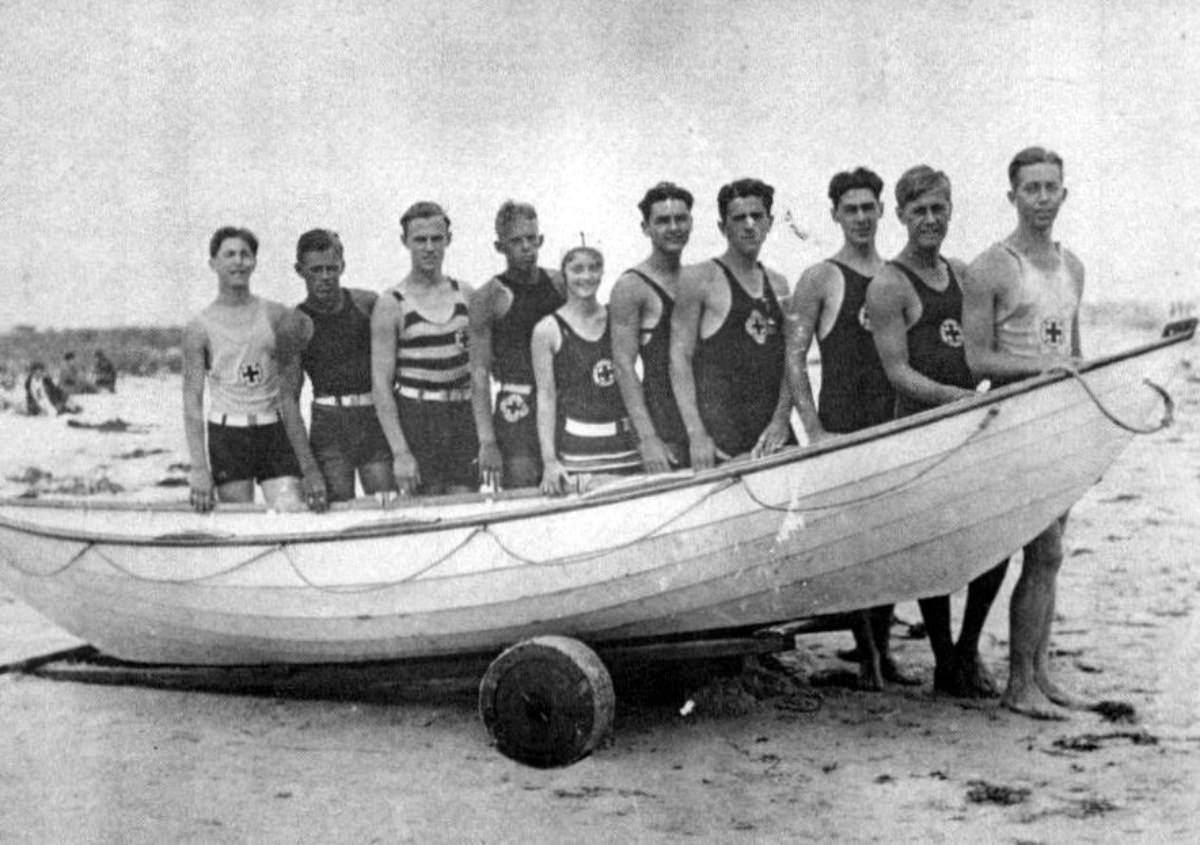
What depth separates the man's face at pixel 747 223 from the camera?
4.54 metres

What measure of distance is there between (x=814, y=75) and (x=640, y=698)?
2.84 metres

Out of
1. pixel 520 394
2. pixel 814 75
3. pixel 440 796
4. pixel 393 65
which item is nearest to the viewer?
pixel 440 796

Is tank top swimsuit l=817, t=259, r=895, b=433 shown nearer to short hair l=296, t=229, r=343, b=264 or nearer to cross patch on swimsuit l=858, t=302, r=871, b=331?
cross patch on swimsuit l=858, t=302, r=871, b=331

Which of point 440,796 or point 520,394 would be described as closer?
point 440,796

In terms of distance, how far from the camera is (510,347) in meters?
5.05

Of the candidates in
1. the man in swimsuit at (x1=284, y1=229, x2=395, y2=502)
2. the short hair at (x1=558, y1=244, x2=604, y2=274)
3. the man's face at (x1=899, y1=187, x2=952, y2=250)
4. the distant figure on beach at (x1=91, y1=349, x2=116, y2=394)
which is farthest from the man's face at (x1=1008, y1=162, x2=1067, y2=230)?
the distant figure on beach at (x1=91, y1=349, x2=116, y2=394)

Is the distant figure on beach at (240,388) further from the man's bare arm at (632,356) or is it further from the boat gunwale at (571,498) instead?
the man's bare arm at (632,356)

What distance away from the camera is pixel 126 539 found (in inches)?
184

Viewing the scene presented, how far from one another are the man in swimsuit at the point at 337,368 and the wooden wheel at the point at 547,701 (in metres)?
1.46

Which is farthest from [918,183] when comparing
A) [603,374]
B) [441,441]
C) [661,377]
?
[441,441]

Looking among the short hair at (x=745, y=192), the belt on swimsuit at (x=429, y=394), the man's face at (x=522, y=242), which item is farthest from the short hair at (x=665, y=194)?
the belt on swimsuit at (x=429, y=394)

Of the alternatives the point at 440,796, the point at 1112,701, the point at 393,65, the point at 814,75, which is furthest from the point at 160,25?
the point at 1112,701

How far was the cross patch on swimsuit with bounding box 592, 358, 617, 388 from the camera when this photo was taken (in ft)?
15.6

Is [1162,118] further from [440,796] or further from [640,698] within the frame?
[440,796]
